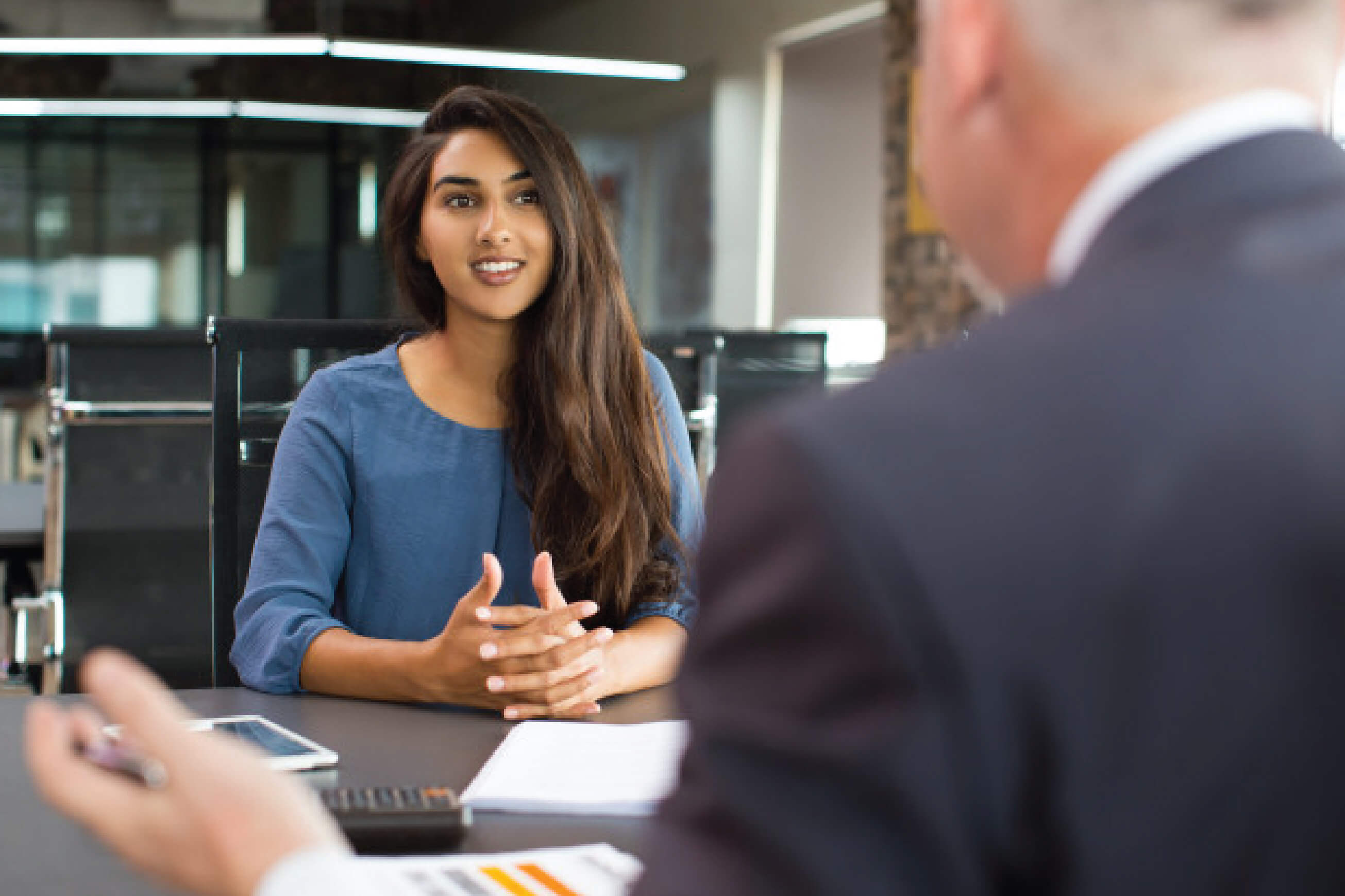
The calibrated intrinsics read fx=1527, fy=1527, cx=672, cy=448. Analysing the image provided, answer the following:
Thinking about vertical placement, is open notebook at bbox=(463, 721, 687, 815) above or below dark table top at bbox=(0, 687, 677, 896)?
above

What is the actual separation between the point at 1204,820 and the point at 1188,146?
203 mm

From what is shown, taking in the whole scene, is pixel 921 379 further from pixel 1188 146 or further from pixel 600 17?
pixel 600 17

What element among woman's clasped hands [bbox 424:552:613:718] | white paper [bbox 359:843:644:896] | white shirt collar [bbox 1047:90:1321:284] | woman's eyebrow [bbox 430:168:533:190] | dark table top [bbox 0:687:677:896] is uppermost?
woman's eyebrow [bbox 430:168:533:190]

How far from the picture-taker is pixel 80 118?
25.5ft

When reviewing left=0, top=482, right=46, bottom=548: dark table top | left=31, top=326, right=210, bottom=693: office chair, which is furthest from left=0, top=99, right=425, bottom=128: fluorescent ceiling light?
left=31, top=326, right=210, bottom=693: office chair

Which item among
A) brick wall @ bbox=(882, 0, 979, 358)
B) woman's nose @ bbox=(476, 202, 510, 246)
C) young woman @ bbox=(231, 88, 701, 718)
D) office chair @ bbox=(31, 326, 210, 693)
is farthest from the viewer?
brick wall @ bbox=(882, 0, 979, 358)

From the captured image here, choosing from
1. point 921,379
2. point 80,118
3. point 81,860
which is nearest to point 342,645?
point 81,860

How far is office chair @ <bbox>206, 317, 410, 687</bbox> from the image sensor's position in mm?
1779

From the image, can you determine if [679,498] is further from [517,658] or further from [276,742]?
[276,742]

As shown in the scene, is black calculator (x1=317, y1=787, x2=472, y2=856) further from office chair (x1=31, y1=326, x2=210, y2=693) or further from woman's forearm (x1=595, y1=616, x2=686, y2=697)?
office chair (x1=31, y1=326, x2=210, y2=693)

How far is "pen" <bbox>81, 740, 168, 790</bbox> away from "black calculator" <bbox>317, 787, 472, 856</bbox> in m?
0.35

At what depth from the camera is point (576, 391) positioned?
1.76 metres

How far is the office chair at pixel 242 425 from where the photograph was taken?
1779mm

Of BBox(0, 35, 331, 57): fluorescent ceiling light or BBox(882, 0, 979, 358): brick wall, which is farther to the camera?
BBox(0, 35, 331, 57): fluorescent ceiling light
